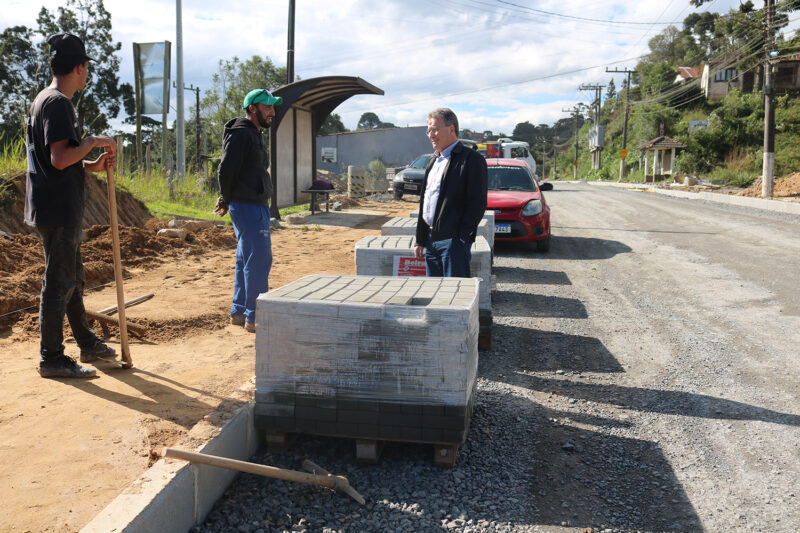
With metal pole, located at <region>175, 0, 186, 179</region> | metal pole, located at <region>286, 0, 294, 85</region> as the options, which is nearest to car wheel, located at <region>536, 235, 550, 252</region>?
metal pole, located at <region>286, 0, 294, 85</region>

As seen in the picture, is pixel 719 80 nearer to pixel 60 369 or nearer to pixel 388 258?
pixel 388 258

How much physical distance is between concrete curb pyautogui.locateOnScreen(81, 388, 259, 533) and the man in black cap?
4.66ft

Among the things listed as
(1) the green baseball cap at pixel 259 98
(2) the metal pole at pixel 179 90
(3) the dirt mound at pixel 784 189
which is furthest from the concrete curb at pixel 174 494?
(3) the dirt mound at pixel 784 189

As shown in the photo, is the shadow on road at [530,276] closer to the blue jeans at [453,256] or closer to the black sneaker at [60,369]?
the blue jeans at [453,256]

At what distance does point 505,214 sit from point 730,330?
519 centimetres

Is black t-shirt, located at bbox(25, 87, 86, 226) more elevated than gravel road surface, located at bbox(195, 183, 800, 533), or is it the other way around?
black t-shirt, located at bbox(25, 87, 86, 226)

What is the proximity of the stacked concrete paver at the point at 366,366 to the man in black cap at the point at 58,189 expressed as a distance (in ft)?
4.93

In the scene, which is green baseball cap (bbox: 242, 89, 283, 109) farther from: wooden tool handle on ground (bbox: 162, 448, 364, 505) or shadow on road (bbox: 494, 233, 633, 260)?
shadow on road (bbox: 494, 233, 633, 260)

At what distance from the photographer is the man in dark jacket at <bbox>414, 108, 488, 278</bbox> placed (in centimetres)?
456

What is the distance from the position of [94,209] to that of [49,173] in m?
6.76

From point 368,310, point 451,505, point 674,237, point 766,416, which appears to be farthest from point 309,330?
point 674,237

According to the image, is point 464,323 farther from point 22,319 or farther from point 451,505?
point 22,319

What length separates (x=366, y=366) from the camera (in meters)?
3.14

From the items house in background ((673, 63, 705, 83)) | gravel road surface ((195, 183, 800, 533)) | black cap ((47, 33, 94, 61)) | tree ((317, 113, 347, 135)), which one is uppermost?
house in background ((673, 63, 705, 83))
